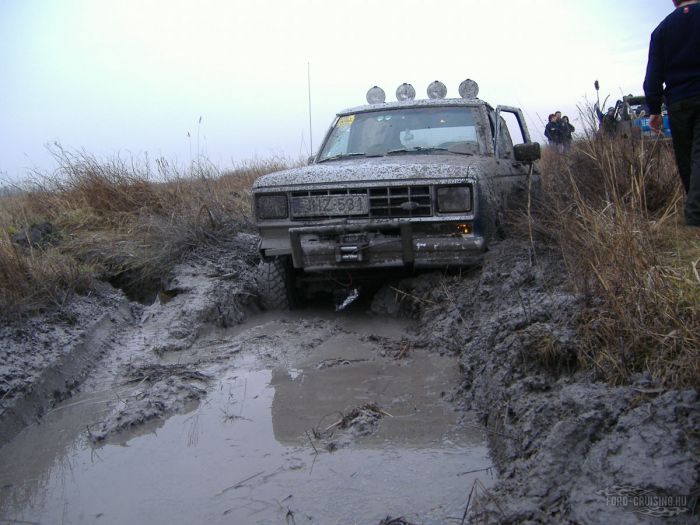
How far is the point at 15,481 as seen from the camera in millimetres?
2881

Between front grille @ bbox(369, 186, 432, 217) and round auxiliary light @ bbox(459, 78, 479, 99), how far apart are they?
6.19 ft

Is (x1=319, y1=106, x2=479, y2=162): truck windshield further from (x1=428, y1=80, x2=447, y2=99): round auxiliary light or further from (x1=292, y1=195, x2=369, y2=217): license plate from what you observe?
(x1=292, y1=195, x2=369, y2=217): license plate

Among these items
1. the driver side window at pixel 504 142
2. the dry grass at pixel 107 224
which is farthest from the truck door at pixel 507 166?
the dry grass at pixel 107 224

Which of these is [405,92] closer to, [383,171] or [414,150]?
[414,150]

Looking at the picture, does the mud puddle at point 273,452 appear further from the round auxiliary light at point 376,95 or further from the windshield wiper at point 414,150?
the round auxiliary light at point 376,95

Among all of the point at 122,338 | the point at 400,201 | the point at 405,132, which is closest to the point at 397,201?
the point at 400,201

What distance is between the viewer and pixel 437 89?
6215mm

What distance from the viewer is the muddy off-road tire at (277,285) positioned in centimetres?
523

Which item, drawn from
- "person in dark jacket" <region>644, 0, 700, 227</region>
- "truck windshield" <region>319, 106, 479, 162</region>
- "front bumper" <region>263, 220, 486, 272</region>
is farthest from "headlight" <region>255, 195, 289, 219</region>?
"person in dark jacket" <region>644, 0, 700, 227</region>

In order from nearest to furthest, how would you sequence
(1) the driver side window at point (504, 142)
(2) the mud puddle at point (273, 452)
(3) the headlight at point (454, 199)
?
(2) the mud puddle at point (273, 452) → (3) the headlight at point (454, 199) → (1) the driver side window at point (504, 142)

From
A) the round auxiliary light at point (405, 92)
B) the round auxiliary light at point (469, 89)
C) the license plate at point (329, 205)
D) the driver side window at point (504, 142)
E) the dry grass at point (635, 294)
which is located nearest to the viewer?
the dry grass at point (635, 294)

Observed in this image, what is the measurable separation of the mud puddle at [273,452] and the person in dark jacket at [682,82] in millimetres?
1903

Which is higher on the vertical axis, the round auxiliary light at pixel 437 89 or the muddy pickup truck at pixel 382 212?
the round auxiliary light at pixel 437 89

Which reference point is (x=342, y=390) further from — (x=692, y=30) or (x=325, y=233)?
(x=692, y=30)
